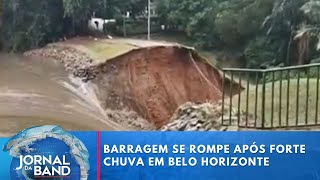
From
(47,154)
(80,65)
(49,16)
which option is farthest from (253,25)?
(47,154)

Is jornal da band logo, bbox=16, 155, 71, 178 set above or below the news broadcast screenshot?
below

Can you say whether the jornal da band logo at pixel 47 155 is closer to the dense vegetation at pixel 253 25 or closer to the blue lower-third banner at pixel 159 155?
the blue lower-third banner at pixel 159 155

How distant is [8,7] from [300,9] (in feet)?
4.69

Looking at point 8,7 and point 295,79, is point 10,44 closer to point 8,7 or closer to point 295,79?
point 8,7

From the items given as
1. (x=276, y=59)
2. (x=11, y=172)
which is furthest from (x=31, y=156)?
(x=276, y=59)

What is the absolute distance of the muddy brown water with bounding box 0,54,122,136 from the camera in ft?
55.3

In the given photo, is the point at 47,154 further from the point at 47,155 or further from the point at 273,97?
the point at 273,97

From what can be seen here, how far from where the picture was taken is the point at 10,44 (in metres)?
16.9

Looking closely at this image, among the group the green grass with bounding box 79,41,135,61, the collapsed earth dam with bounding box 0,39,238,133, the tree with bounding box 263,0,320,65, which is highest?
the tree with bounding box 263,0,320,65

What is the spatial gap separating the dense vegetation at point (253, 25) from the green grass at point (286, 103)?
4.7 inches

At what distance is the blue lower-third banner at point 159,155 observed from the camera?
1681 centimetres

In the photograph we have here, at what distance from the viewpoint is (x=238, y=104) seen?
16.9 meters

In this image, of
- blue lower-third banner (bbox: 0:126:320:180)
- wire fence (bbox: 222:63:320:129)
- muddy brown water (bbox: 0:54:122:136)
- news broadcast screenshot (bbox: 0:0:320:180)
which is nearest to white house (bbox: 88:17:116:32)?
news broadcast screenshot (bbox: 0:0:320:180)

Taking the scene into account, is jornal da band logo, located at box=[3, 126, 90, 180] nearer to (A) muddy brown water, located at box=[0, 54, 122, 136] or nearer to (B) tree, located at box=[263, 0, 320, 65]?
(A) muddy brown water, located at box=[0, 54, 122, 136]
